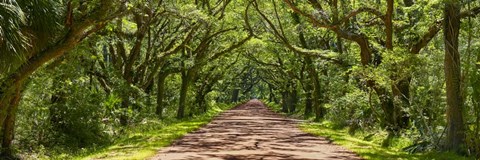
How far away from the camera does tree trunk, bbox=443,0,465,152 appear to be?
11344 mm

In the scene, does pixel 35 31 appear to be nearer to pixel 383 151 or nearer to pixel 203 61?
pixel 383 151

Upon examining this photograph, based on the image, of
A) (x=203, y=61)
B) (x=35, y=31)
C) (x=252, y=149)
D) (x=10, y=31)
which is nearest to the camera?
(x=10, y=31)

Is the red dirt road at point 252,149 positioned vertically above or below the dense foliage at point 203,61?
below

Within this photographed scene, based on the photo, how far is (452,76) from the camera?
11.5 meters

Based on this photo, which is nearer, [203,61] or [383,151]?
[383,151]

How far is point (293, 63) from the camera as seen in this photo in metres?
30.7

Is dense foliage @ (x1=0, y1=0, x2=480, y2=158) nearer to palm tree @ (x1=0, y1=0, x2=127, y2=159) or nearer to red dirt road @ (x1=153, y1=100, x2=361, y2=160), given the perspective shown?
palm tree @ (x1=0, y1=0, x2=127, y2=159)

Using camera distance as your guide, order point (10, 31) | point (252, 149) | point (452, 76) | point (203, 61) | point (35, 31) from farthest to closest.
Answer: point (203, 61)
point (252, 149)
point (452, 76)
point (35, 31)
point (10, 31)

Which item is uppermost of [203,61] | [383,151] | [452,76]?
[203,61]

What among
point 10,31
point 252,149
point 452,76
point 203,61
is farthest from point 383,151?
point 203,61

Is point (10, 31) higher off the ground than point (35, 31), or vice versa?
point (35, 31)

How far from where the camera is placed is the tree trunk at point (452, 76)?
11344mm

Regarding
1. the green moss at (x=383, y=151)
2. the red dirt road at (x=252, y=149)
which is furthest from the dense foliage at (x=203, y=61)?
the red dirt road at (x=252, y=149)

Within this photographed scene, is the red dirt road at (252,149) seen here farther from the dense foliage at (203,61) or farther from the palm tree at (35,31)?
the palm tree at (35,31)
